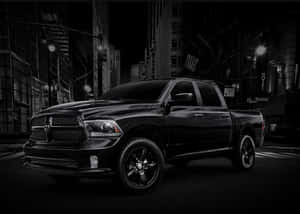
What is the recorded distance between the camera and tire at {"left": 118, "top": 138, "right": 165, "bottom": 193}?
4.79 metres

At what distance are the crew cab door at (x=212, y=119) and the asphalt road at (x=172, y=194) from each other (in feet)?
2.55

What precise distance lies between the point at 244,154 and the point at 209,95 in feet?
5.89

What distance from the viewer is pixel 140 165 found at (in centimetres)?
508

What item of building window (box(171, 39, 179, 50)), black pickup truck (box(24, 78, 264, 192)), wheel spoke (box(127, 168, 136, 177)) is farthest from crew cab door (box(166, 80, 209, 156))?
building window (box(171, 39, 179, 50))

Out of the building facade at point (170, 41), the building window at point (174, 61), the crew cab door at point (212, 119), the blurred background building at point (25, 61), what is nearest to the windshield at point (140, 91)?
the crew cab door at point (212, 119)

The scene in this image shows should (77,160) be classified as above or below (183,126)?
→ below

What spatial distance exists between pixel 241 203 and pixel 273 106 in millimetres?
24787

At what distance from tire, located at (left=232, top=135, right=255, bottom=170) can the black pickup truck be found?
576 mm

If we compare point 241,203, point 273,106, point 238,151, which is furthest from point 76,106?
point 273,106

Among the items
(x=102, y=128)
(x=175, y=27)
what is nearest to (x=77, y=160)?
(x=102, y=128)

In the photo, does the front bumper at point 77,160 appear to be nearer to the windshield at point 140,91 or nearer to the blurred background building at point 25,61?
the windshield at point 140,91

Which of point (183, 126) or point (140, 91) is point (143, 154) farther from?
point (140, 91)

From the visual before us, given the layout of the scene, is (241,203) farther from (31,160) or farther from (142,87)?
(31,160)

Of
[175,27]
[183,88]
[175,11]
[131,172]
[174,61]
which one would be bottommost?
[131,172]
